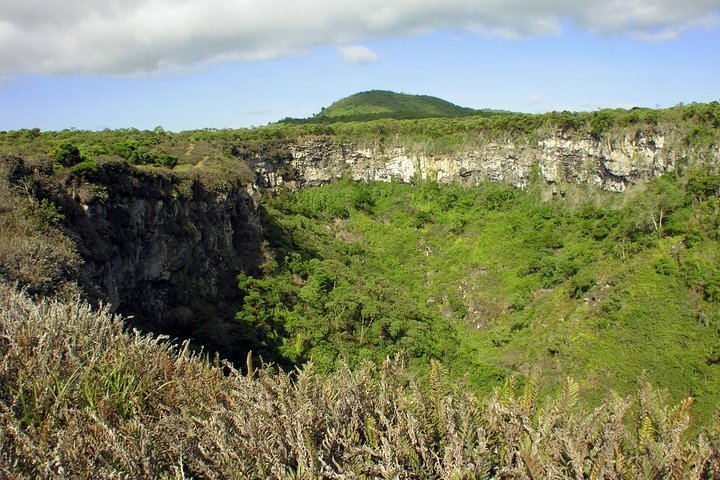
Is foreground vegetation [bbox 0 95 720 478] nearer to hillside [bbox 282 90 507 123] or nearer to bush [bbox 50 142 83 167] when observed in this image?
bush [bbox 50 142 83 167]

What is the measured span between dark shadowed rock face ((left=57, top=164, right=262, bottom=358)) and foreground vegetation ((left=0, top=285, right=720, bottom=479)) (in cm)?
798

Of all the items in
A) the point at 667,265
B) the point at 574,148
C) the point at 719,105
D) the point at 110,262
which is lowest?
the point at 667,265

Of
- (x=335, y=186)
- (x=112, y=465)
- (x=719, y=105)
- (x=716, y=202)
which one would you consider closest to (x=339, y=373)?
(x=112, y=465)

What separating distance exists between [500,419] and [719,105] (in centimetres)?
3827

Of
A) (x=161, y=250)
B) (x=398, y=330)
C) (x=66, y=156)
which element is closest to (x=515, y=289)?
(x=398, y=330)

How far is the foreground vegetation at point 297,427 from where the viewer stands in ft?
12.3

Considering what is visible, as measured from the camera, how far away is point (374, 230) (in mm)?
41562

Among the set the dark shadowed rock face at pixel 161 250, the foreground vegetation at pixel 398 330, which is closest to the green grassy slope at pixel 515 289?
the foreground vegetation at pixel 398 330

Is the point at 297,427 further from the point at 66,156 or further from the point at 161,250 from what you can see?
the point at 161,250

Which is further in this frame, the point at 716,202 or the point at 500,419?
the point at 716,202

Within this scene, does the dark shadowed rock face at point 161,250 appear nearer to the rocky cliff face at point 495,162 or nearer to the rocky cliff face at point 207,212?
the rocky cliff face at point 207,212

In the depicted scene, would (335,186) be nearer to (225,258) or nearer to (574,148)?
(574,148)

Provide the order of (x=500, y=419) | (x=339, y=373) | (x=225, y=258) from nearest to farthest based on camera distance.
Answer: (x=500, y=419) → (x=339, y=373) → (x=225, y=258)

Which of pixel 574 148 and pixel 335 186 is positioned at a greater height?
pixel 574 148
